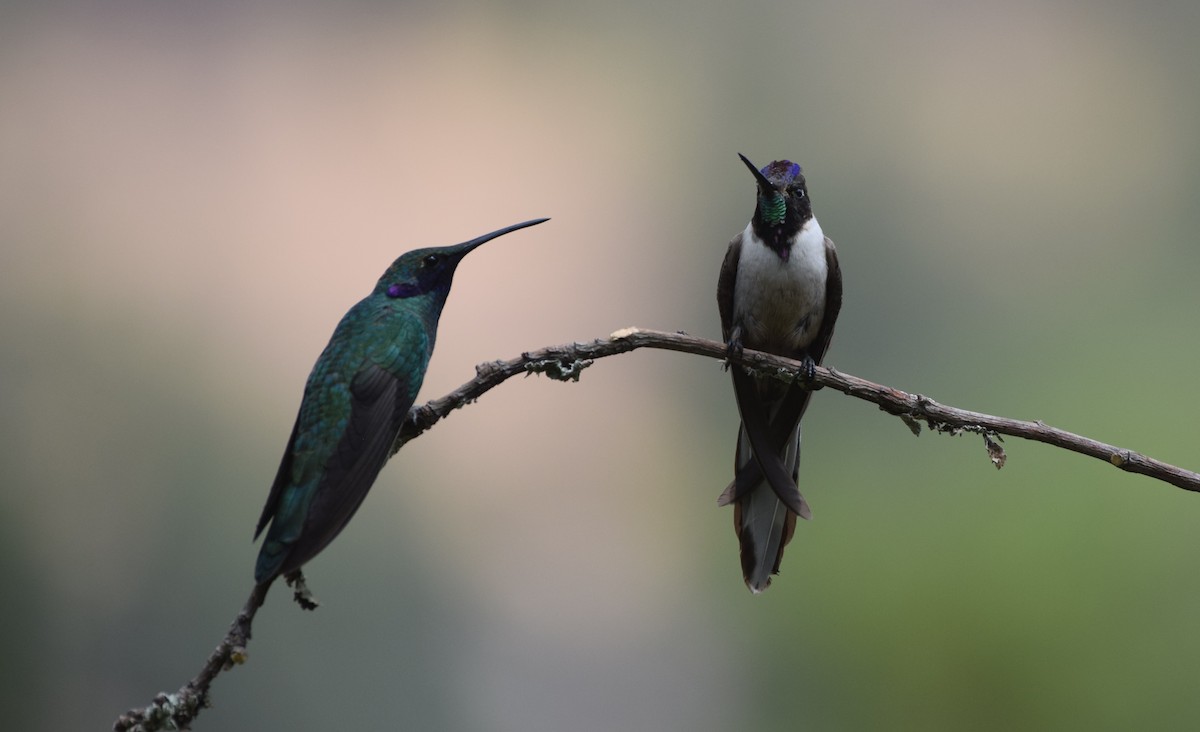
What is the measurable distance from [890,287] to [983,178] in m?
A: 0.49

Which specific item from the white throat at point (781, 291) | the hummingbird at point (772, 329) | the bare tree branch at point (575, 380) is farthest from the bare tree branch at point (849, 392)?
the white throat at point (781, 291)

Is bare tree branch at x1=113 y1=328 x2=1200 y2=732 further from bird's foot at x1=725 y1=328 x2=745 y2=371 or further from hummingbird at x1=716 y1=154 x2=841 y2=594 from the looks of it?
hummingbird at x1=716 y1=154 x2=841 y2=594

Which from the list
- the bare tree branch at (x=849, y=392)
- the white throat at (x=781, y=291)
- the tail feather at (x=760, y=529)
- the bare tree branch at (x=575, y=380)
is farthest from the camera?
the white throat at (x=781, y=291)

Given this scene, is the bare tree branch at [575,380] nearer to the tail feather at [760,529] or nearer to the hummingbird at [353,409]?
the hummingbird at [353,409]

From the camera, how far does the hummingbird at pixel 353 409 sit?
115 centimetres

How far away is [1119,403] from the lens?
9.96 ft

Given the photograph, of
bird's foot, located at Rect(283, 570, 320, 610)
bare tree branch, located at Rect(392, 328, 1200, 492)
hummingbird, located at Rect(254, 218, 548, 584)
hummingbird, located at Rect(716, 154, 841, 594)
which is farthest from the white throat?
bird's foot, located at Rect(283, 570, 320, 610)

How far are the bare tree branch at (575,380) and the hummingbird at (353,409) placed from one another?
0.23 feet

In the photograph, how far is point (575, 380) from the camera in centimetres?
138

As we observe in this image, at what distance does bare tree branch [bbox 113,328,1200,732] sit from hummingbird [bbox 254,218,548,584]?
0.07m

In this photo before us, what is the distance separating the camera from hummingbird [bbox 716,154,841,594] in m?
1.66

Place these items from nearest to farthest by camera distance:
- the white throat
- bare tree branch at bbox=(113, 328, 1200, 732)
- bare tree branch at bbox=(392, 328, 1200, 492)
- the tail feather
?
1. bare tree branch at bbox=(113, 328, 1200, 732)
2. bare tree branch at bbox=(392, 328, 1200, 492)
3. the tail feather
4. the white throat

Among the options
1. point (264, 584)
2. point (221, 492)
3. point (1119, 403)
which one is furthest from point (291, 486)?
point (1119, 403)

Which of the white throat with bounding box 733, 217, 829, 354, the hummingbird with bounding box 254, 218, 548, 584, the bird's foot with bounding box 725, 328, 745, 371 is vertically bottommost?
the hummingbird with bounding box 254, 218, 548, 584
